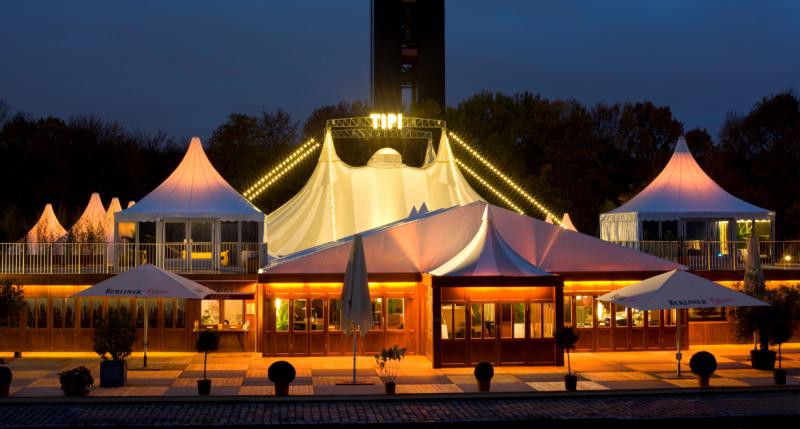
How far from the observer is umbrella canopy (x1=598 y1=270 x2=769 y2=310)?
23.3 metres

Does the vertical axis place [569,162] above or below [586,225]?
above

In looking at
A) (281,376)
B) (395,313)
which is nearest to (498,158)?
(395,313)

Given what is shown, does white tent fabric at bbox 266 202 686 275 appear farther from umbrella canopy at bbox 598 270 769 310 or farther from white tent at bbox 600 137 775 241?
white tent at bbox 600 137 775 241

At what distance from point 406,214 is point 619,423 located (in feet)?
58.9

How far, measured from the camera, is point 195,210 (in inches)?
1255

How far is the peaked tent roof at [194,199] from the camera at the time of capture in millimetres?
31719

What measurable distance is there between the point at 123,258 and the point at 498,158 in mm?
31668

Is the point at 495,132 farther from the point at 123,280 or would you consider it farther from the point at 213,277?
the point at 123,280

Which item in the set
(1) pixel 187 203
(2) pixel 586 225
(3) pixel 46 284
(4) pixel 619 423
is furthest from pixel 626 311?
(2) pixel 586 225

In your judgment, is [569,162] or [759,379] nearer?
[759,379]

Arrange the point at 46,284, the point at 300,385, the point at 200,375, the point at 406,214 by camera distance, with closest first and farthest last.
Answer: the point at 300,385 → the point at 200,375 → the point at 46,284 → the point at 406,214

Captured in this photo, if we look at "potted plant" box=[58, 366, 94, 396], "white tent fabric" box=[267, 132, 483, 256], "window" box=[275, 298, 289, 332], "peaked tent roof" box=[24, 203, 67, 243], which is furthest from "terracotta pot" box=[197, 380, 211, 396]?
"peaked tent roof" box=[24, 203, 67, 243]

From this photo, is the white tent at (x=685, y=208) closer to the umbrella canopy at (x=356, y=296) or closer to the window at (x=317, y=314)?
the window at (x=317, y=314)

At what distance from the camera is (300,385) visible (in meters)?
22.5
